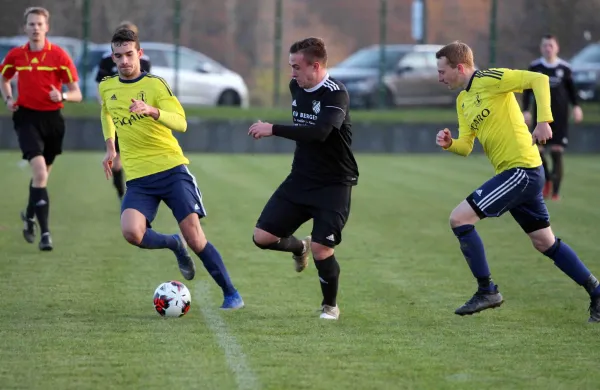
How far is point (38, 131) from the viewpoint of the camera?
11070 mm

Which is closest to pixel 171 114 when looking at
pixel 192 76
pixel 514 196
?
pixel 514 196

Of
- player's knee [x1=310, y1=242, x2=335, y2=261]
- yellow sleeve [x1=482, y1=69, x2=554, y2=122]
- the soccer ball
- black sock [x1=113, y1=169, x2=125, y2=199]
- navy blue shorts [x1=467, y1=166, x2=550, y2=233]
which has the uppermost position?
yellow sleeve [x1=482, y1=69, x2=554, y2=122]

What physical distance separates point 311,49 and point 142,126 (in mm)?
1411

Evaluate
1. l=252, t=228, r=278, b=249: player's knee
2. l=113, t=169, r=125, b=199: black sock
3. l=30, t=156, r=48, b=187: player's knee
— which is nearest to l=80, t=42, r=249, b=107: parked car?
l=113, t=169, r=125, b=199: black sock

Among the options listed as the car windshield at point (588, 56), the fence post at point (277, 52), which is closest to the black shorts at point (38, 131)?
the fence post at point (277, 52)

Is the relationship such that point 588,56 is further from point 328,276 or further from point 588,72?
point 328,276

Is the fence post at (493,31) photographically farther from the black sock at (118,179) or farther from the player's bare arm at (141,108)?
the player's bare arm at (141,108)

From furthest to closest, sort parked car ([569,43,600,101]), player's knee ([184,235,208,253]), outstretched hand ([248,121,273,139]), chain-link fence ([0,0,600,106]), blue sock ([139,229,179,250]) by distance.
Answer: parked car ([569,43,600,101])
chain-link fence ([0,0,600,106])
blue sock ([139,229,179,250])
player's knee ([184,235,208,253])
outstretched hand ([248,121,273,139])

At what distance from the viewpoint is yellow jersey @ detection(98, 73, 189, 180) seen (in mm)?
7969

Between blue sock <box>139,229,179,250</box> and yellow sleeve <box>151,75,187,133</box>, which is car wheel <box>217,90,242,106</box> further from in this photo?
yellow sleeve <box>151,75,187,133</box>

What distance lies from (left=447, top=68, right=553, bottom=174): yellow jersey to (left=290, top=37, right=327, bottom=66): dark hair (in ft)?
3.48

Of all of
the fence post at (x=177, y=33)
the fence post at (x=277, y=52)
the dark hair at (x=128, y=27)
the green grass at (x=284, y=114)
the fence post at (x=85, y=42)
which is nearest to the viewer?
the dark hair at (x=128, y=27)

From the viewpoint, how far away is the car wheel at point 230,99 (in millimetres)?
29281

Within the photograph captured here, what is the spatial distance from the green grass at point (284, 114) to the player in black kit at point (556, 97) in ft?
31.4
